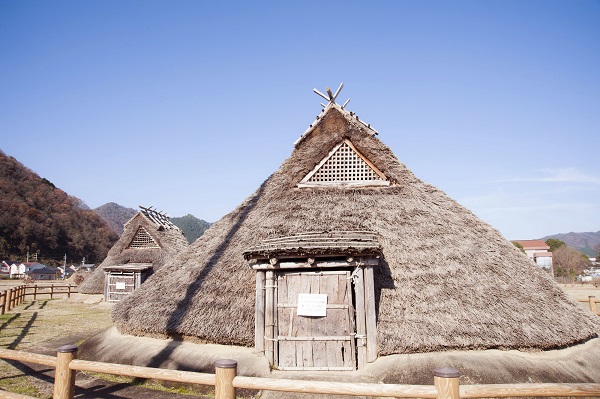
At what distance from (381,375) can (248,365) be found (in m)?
2.87

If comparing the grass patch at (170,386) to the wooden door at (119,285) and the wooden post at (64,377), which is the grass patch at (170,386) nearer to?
the wooden post at (64,377)

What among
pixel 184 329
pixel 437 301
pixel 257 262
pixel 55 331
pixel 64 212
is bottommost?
pixel 55 331

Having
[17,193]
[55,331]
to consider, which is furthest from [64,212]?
[55,331]

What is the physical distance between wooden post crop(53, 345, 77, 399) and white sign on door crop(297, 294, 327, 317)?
175 inches

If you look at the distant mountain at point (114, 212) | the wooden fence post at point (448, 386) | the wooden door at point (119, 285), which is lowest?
the wooden door at point (119, 285)

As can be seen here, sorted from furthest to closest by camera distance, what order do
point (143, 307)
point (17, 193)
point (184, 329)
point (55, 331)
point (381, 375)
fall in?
1. point (17, 193)
2. point (55, 331)
3. point (143, 307)
4. point (184, 329)
5. point (381, 375)

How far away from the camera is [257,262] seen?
8.78 metres

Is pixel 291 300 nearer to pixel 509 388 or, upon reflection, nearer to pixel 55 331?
pixel 509 388

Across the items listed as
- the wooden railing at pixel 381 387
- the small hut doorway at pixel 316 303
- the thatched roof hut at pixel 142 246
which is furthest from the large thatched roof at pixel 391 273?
the thatched roof hut at pixel 142 246

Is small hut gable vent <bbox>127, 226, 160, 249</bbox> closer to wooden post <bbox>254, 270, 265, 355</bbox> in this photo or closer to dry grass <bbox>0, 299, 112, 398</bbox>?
dry grass <bbox>0, 299, 112, 398</bbox>

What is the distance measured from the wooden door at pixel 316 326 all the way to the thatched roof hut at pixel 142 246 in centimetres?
1855

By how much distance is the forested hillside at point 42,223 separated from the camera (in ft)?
238

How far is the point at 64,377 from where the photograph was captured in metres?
5.50

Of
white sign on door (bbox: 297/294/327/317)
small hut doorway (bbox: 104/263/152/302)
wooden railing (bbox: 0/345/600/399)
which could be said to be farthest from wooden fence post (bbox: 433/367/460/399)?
small hut doorway (bbox: 104/263/152/302)
